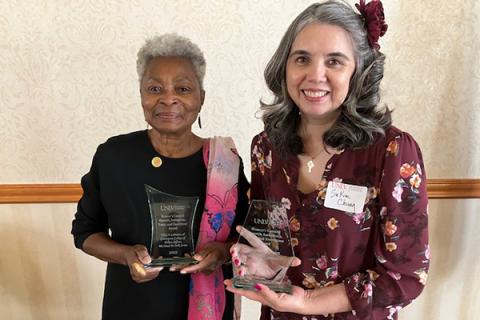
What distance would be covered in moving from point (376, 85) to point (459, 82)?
89 cm

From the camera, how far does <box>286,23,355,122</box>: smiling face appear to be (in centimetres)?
91

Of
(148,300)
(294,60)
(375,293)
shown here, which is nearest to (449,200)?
(375,293)

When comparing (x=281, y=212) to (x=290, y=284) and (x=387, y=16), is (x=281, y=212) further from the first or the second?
(x=387, y=16)

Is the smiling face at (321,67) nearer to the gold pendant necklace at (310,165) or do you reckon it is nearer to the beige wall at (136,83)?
the gold pendant necklace at (310,165)

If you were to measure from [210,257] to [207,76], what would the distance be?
2.66ft

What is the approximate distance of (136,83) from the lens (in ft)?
5.37

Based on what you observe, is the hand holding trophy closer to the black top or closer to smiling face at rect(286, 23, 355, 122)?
the black top

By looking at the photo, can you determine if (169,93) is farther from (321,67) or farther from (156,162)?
(321,67)

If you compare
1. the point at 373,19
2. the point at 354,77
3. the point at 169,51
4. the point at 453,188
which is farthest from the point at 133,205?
the point at 453,188

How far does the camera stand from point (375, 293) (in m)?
0.97

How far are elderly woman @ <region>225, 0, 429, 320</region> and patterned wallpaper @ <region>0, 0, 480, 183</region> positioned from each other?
0.59m

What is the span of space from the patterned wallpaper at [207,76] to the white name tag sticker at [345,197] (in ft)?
2.53

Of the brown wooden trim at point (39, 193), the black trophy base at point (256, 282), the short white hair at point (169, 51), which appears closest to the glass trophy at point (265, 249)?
the black trophy base at point (256, 282)

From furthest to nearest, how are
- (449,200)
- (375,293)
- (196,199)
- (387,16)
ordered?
(449,200) < (387,16) < (196,199) < (375,293)
